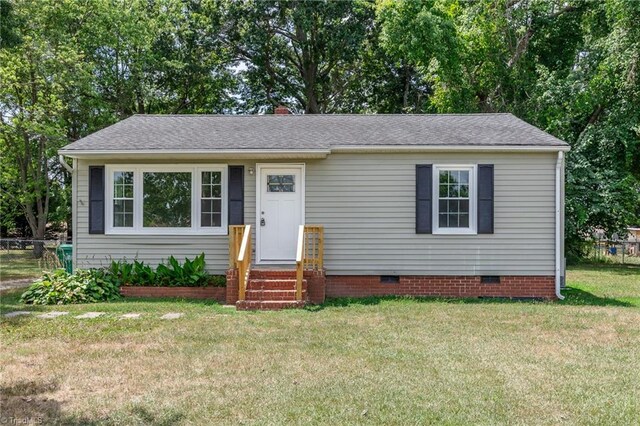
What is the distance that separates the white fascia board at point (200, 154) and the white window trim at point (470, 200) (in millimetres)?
2112

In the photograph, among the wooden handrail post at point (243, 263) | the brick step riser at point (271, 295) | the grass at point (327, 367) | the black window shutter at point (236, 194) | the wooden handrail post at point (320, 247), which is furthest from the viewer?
the black window shutter at point (236, 194)

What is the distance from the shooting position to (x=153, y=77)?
2245cm

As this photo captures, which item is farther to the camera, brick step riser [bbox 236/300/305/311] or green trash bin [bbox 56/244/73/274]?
green trash bin [bbox 56/244/73/274]

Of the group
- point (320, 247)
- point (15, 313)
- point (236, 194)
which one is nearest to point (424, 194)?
point (320, 247)

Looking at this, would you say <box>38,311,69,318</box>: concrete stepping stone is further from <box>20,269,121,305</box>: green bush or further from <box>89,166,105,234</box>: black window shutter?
<box>89,166,105,234</box>: black window shutter

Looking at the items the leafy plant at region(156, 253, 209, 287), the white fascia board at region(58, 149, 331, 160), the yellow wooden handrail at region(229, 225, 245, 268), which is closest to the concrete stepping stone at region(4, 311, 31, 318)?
the leafy plant at region(156, 253, 209, 287)

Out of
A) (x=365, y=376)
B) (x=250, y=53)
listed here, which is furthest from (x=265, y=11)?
(x=365, y=376)

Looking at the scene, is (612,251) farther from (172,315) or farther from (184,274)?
(172,315)

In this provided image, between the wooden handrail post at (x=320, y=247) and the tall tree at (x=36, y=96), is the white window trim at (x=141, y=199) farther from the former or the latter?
the tall tree at (x=36, y=96)

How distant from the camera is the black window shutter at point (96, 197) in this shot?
9906 mm

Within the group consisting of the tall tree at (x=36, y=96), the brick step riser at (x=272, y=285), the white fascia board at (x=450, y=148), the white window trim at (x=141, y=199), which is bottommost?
the brick step riser at (x=272, y=285)

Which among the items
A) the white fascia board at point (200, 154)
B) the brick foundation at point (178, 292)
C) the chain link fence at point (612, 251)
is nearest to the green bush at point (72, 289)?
the brick foundation at point (178, 292)

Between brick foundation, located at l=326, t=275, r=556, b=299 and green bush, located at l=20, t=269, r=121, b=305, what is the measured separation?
412cm

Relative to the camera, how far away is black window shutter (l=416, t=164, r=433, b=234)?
9664mm
